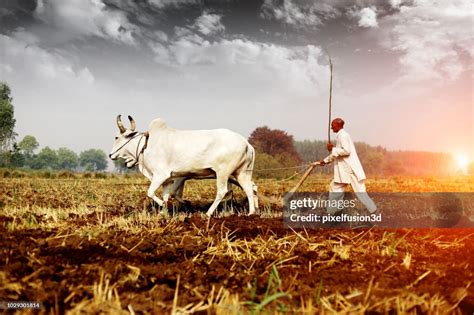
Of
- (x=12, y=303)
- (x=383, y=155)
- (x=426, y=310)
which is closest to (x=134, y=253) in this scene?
(x=12, y=303)

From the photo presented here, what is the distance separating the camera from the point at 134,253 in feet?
12.2

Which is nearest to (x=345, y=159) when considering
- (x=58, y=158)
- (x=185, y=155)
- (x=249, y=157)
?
(x=249, y=157)

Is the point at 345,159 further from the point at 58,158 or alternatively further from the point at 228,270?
the point at 58,158

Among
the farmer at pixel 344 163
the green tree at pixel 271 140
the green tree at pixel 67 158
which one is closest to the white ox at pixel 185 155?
the farmer at pixel 344 163

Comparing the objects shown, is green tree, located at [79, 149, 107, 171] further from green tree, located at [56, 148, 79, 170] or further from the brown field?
the brown field

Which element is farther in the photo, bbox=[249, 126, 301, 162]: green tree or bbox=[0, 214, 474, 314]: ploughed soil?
bbox=[249, 126, 301, 162]: green tree

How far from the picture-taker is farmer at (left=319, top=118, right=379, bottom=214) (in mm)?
6727

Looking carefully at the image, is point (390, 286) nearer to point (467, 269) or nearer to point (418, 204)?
point (467, 269)

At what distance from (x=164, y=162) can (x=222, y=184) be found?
1117mm

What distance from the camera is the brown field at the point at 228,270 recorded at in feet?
8.60

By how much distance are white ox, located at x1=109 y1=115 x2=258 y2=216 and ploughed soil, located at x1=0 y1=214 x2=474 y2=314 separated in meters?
2.05

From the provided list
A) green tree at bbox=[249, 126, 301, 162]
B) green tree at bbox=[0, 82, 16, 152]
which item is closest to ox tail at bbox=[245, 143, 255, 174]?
green tree at bbox=[249, 126, 301, 162]

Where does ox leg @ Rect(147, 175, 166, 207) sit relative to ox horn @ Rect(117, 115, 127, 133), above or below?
below

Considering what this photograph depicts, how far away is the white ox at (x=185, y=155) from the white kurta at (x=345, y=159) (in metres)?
1.56
